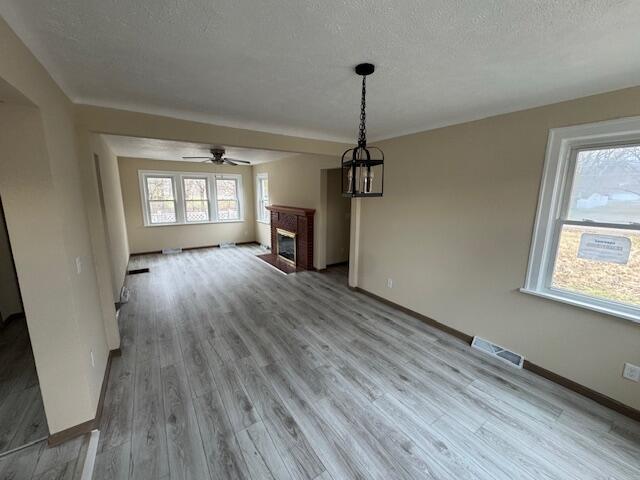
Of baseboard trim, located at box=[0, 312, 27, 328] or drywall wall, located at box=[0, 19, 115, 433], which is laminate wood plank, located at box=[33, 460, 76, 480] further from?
baseboard trim, located at box=[0, 312, 27, 328]

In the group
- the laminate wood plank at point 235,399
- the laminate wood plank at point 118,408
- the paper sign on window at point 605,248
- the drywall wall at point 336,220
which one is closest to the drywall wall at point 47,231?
the laminate wood plank at point 118,408

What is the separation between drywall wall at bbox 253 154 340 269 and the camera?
5.00 metres

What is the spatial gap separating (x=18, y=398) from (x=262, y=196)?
593 cm

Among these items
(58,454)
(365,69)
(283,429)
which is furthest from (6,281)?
(365,69)

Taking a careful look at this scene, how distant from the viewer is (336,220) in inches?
214

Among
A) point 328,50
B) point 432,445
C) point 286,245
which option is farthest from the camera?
point 286,245

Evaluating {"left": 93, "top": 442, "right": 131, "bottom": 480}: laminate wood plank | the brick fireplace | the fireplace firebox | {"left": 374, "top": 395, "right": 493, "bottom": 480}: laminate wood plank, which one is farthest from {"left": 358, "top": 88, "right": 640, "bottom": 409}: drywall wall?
{"left": 93, "top": 442, "right": 131, "bottom": 480}: laminate wood plank

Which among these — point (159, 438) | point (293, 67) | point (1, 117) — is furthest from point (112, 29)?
point (159, 438)

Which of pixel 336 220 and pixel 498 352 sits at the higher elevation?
pixel 336 220

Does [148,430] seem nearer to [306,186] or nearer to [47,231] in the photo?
[47,231]

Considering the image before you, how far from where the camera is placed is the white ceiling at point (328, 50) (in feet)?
3.53

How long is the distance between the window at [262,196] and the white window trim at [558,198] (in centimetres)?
597

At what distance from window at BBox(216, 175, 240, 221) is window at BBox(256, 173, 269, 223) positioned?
0.61 meters

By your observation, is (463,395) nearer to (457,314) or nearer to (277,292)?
(457,314)
